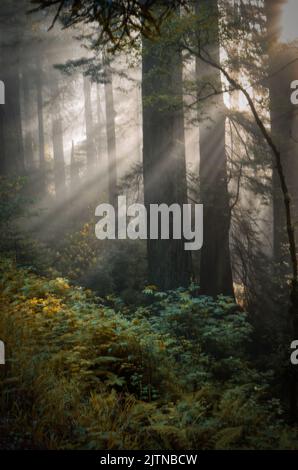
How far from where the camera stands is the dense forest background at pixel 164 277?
4.01 m

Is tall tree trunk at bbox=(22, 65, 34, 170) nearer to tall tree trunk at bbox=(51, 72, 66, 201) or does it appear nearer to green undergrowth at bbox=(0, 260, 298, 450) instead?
tall tree trunk at bbox=(51, 72, 66, 201)

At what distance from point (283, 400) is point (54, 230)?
12135 mm

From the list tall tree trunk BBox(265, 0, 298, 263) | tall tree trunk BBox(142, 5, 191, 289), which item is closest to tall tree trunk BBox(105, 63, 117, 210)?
tall tree trunk BBox(265, 0, 298, 263)

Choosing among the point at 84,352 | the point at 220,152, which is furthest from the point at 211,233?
the point at 84,352

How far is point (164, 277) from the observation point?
9.66 meters

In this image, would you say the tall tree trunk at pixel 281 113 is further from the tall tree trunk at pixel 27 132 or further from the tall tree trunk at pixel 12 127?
the tall tree trunk at pixel 27 132

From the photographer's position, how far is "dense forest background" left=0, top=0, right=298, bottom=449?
4.01 metres

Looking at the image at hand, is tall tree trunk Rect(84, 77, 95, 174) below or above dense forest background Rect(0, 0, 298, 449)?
above

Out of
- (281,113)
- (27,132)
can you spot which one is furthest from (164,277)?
(27,132)

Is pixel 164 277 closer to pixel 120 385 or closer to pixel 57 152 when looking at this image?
pixel 120 385

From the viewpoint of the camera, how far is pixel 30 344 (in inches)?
204

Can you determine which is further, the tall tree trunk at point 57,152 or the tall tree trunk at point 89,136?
the tall tree trunk at point 89,136

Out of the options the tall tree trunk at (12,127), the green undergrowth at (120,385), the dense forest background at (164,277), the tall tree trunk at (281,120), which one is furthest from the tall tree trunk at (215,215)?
the tall tree trunk at (12,127)

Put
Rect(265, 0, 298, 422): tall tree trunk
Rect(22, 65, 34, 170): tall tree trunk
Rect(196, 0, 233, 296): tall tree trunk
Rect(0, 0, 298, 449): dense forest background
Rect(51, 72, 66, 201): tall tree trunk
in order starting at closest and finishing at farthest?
Rect(0, 0, 298, 449): dense forest background, Rect(196, 0, 233, 296): tall tree trunk, Rect(265, 0, 298, 422): tall tree trunk, Rect(51, 72, 66, 201): tall tree trunk, Rect(22, 65, 34, 170): tall tree trunk
